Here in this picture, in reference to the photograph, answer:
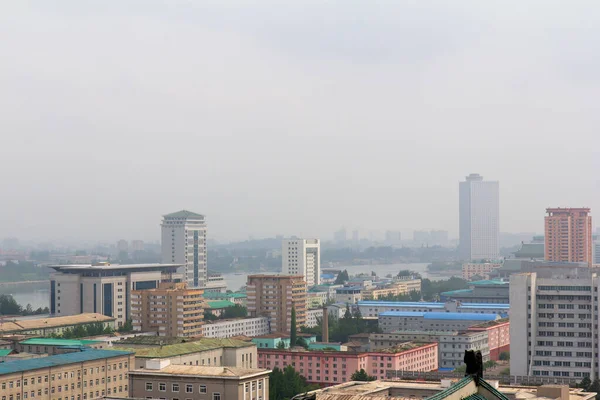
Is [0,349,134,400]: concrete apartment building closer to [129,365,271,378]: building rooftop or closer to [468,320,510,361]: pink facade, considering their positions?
[129,365,271,378]: building rooftop

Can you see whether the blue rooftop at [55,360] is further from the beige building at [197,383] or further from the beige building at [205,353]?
the beige building at [197,383]

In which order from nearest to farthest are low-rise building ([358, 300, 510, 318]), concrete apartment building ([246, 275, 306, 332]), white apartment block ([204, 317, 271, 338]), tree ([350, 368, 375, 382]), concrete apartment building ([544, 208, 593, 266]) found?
tree ([350, 368, 375, 382]), white apartment block ([204, 317, 271, 338]), concrete apartment building ([246, 275, 306, 332]), low-rise building ([358, 300, 510, 318]), concrete apartment building ([544, 208, 593, 266])

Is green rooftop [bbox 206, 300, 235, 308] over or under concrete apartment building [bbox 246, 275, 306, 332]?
under

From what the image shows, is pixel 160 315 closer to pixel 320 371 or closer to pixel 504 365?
pixel 320 371

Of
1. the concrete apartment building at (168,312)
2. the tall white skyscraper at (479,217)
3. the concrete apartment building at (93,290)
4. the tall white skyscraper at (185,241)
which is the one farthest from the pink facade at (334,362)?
the tall white skyscraper at (479,217)

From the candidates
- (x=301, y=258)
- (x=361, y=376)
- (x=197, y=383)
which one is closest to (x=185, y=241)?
(x=301, y=258)

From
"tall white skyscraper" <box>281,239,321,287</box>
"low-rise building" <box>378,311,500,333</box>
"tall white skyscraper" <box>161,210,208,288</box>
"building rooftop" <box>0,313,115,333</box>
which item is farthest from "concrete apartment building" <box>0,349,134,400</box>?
"tall white skyscraper" <box>281,239,321,287</box>

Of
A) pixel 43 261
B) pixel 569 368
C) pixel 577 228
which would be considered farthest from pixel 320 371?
pixel 43 261
